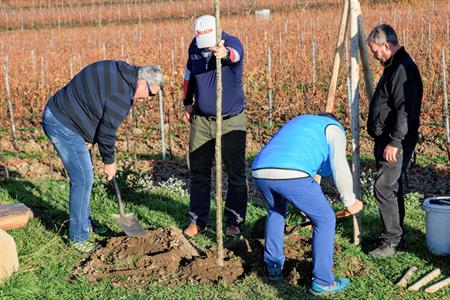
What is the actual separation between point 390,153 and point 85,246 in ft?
8.86

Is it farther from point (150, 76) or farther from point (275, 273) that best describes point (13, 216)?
point (275, 273)

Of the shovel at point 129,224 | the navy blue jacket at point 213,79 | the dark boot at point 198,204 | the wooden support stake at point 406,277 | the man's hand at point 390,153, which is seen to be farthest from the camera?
the dark boot at point 198,204

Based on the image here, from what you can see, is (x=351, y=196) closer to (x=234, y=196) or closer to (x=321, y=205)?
(x=321, y=205)

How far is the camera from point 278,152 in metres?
4.70

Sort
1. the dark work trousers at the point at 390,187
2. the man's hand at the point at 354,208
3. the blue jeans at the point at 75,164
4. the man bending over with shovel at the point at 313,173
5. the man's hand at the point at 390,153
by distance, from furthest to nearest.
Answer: the blue jeans at the point at 75,164, the dark work trousers at the point at 390,187, the man's hand at the point at 390,153, the man's hand at the point at 354,208, the man bending over with shovel at the point at 313,173

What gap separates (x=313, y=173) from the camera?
4.72m

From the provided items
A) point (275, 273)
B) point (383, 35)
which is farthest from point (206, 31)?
point (275, 273)

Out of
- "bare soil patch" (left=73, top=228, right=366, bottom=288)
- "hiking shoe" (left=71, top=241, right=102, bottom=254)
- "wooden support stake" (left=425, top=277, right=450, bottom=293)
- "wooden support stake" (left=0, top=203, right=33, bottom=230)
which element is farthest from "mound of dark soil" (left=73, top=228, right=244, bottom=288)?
"wooden support stake" (left=425, top=277, right=450, bottom=293)

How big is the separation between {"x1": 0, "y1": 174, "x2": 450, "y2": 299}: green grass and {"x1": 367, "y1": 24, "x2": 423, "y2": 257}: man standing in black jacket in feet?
0.97

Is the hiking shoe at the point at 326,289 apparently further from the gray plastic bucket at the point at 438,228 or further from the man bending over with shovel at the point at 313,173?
the gray plastic bucket at the point at 438,228

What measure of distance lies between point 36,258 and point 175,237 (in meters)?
1.17

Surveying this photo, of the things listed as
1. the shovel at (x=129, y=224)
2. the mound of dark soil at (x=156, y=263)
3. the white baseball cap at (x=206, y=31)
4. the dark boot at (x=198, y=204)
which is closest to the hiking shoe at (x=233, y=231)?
the dark boot at (x=198, y=204)

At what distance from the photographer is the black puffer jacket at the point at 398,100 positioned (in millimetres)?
5164

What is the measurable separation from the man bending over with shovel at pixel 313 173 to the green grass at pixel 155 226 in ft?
1.10
